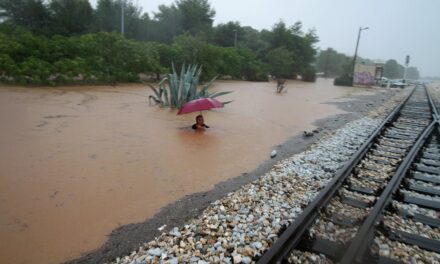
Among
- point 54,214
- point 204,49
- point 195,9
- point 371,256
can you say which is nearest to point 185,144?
point 54,214

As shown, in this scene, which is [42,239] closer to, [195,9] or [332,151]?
[332,151]

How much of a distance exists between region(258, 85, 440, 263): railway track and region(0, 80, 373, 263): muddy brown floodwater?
178 cm

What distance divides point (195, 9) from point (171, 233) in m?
50.4

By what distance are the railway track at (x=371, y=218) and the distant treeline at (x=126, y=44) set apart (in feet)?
50.6

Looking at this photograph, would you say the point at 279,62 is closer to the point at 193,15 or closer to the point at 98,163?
the point at 193,15

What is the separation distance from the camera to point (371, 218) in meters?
3.46

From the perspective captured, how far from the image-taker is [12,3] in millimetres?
31625

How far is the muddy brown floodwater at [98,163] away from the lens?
3533mm

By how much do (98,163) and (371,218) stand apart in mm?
4345

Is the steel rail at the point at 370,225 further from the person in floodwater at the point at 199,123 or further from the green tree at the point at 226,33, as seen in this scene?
the green tree at the point at 226,33

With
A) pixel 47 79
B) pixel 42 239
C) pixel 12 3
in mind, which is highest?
pixel 12 3

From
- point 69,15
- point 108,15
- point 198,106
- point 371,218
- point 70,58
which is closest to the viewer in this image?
point 371,218

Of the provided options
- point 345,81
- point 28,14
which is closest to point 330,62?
point 345,81

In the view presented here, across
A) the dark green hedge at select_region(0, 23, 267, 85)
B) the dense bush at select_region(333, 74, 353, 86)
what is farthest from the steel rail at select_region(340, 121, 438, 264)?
the dense bush at select_region(333, 74, 353, 86)
